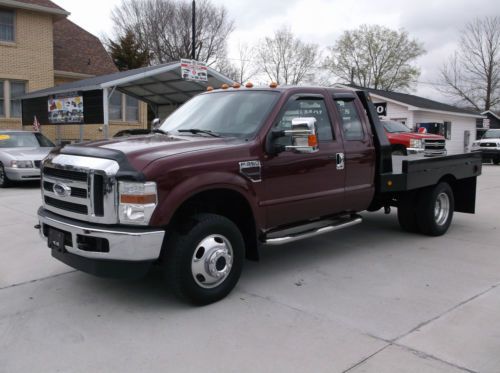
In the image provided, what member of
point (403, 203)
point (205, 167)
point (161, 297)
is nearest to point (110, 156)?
point (205, 167)

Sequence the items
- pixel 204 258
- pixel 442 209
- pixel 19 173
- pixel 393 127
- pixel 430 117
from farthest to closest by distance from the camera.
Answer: pixel 430 117 < pixel 393 127 < pixel 19 173 < pixel 442 209 < pixel 204 258

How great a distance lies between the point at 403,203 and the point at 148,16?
35.7 m

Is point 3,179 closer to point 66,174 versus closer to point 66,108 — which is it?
point 66,108

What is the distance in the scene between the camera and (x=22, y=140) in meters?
13.2

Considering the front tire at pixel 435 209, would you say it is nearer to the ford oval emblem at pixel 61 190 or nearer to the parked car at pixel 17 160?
the ford oval emblem at pixel 61 190

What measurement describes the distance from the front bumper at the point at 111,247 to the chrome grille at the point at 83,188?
0.34ft

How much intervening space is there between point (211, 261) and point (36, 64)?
64.3 ft

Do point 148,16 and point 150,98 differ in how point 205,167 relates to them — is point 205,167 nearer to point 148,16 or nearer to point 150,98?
point 150,98

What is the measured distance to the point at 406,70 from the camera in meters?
50.0

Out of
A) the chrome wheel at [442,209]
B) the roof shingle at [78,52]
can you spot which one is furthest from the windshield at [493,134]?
the chrome wheel at [442,209]

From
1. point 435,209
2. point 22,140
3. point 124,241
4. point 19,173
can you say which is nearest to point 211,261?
point 124,241

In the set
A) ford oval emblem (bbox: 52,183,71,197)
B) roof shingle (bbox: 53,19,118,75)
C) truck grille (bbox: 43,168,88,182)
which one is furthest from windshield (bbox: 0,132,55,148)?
roof shingle (bbox: 53,19,118,75)

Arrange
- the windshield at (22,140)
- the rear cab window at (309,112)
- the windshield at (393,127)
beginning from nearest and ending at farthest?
the rear cab window at (309,112)
the windshield at (22,140)
the windshield at (393,127)

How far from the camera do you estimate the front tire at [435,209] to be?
6.78 metres
